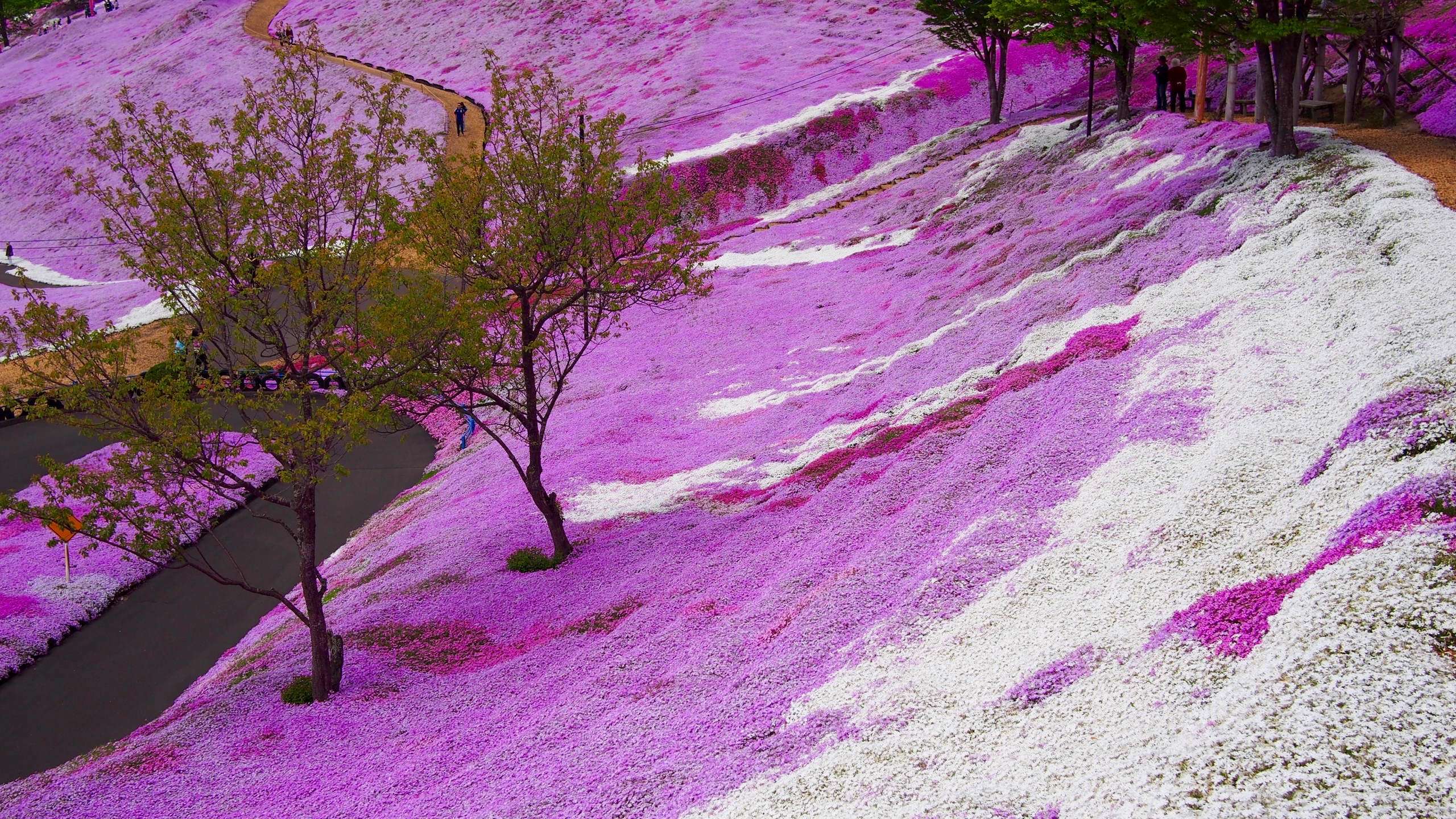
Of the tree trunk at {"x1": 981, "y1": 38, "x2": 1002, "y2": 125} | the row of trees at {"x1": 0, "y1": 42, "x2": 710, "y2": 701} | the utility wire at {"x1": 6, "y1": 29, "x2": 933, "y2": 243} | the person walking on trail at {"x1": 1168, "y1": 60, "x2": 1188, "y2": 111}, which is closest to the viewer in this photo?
the row of trees at {"x1": 0, "y1": 42, "x2": 710, "y2": 701}

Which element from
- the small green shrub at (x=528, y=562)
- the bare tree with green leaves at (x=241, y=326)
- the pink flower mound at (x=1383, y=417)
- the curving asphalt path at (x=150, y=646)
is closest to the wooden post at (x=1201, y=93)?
the pink flower mound at (x=1383, y=417)

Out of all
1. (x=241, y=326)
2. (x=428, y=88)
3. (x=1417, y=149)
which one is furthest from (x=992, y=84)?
(x=428, y=88)

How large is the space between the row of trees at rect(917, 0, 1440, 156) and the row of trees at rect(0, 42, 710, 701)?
681 inches

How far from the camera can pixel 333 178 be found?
2083cm

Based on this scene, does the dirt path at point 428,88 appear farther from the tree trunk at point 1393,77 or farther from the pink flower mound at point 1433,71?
the pink flower mound at point 1433,71

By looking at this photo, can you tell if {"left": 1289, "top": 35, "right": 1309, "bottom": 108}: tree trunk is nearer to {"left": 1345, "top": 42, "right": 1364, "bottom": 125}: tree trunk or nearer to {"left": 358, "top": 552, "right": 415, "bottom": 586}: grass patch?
{"left": 1345, "top": 42, "right": 1364, "bottom": 125}: tree trunk

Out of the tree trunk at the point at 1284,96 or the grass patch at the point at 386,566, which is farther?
the tree trunk at the point at 1284,96

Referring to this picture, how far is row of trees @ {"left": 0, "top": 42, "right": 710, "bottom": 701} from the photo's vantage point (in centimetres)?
1800

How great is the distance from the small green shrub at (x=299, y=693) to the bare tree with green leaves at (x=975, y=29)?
5257 cm

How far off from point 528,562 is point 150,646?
40.4 feet

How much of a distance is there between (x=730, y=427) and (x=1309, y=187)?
18512mm

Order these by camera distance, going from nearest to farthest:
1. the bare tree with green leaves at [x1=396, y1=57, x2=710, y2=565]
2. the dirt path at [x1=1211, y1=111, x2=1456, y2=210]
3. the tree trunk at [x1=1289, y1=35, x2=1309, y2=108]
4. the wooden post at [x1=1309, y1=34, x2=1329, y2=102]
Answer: the bare tree with green leaves at [x1=396, y1=57, x2=710, y2=565], the dirt path at [x1=1211, y1=111, x2=1456, y2=210], the tree trunk at [x1=1289, y1=35, x2=1309, y2=108], the wooden post at [x1=1309, y1=34, x2=1329, y2=102]

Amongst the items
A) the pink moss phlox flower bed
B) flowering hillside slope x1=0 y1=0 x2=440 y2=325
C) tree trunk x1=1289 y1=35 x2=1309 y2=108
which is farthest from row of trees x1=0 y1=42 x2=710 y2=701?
flowering hillside slope x1=0 y1=0 x2=440 y2=325

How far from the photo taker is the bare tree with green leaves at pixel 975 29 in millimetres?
56938
